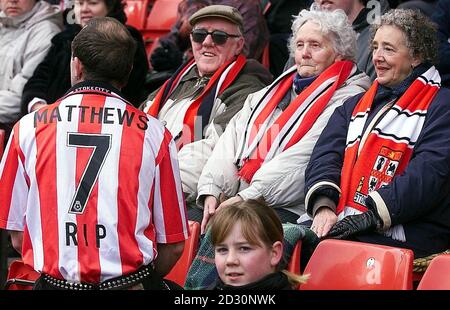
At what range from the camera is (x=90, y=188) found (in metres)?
4.21

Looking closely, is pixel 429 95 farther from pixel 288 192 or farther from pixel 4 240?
pixel 4 240

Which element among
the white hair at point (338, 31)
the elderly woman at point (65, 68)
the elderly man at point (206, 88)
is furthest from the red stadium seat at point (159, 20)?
the white hair at point (338, 31)

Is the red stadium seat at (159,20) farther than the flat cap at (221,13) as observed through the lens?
Yes

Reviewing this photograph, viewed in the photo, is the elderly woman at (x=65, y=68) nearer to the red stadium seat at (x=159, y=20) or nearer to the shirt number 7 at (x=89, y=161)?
the red stadium seat at (x=159, y=20)

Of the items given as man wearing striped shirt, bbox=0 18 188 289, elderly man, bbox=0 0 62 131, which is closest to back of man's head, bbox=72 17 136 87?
man wearing striped shirt, bbox=0 18 188 289

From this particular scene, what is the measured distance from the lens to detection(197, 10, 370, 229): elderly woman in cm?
598

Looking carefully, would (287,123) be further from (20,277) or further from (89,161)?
(89,161)

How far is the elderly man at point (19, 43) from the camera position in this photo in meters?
8.23

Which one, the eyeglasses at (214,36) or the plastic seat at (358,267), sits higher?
the eyeglasses at (214,36)

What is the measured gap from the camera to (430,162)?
5.38 meters

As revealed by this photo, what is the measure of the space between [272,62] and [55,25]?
1.73m

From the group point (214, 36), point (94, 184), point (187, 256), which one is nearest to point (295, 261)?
point (187, 256)

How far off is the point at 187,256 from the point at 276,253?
90 centimetres

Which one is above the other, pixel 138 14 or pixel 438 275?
pixel 138 14
